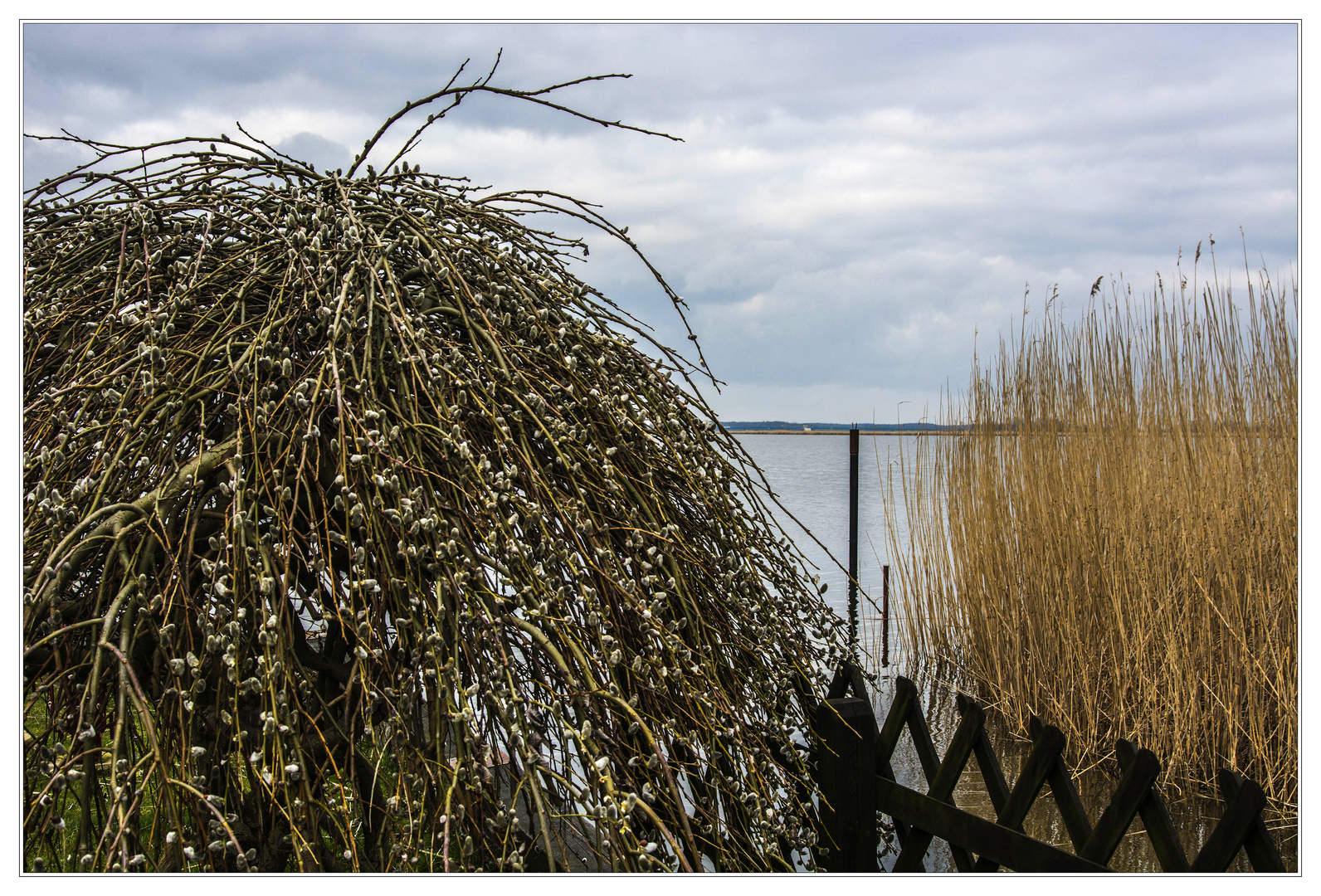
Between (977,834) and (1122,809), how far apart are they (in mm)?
254

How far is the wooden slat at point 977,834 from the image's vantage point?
4.94 ft

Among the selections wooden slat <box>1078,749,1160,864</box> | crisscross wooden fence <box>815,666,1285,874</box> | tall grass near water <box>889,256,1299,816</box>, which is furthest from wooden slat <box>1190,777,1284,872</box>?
tall grass near water <box>889,256,1299,816</box>

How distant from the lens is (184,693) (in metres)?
1.00

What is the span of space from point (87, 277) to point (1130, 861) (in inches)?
123

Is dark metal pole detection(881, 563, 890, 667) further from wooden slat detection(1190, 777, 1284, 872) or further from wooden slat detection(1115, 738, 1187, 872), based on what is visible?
wooden slat detection(1190, 777, 1284, 872)

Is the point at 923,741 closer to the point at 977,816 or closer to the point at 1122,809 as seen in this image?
the point at 977,816

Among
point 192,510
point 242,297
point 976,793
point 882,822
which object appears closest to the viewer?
point 192,510

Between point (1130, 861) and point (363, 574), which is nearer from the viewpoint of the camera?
point (363, 574)

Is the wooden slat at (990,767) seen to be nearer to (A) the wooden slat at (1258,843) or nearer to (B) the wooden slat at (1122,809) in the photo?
(B) the wooden slat at (1122,809)

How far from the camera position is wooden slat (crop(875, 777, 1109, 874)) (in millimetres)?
1505

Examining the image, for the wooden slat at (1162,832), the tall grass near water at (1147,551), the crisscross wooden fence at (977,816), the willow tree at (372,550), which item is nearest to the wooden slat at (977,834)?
the crisscross wooden fence at (977,816)

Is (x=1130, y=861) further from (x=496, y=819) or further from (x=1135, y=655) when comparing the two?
(x=496, y=819)

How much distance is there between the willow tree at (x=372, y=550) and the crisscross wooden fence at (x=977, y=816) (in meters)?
0.35
